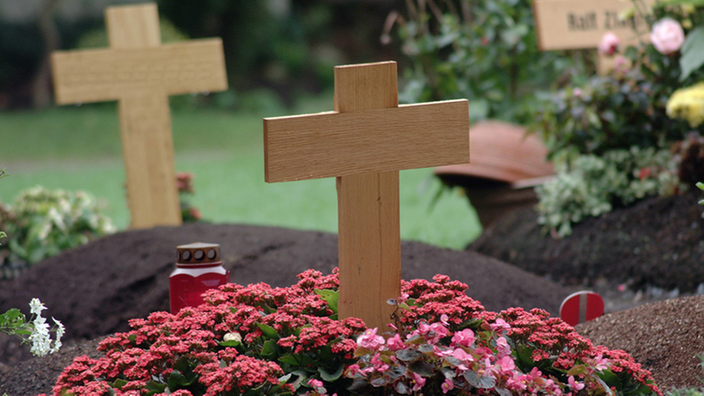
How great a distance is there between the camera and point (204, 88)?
497cm

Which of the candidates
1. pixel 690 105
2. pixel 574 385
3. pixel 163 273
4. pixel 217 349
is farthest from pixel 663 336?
pixel 163 273

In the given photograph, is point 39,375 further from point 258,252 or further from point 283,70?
point 283,70

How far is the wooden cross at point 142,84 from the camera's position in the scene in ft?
15.8

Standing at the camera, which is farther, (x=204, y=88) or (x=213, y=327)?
(x=204, y=88)

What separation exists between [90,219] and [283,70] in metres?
13.1

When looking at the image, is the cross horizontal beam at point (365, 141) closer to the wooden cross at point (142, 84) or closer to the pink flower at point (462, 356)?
the pink flower at point (462, 356)

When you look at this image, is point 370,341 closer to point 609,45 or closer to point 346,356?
point 346,356

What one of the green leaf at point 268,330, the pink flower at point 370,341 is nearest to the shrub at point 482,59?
the green leaf at point 268,330

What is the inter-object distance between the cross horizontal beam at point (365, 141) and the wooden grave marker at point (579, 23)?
3521 mm

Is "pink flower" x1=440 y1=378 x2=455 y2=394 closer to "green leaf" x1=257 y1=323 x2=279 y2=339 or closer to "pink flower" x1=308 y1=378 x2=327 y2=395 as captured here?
"pink flower" x1=308 y1=378 x2=327 y2=395

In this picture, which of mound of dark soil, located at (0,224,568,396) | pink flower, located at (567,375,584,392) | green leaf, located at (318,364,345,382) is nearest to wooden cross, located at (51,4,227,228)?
mound of dark soil, located at (0,224,568,396)

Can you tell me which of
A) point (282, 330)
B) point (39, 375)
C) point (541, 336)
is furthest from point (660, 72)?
point (39, 375)

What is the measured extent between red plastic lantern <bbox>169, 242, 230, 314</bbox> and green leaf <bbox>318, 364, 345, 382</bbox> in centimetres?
72

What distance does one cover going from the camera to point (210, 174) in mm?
10172
